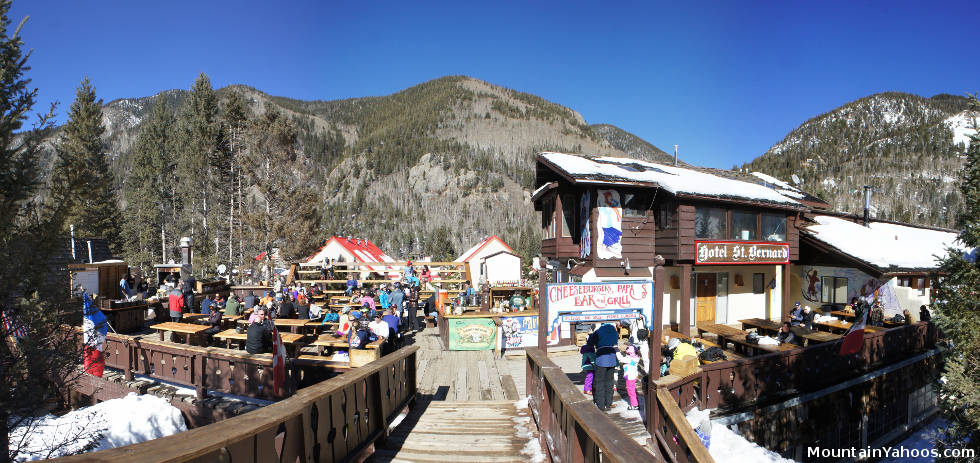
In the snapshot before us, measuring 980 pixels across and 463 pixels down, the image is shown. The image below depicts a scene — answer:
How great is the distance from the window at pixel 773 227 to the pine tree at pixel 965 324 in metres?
9.90

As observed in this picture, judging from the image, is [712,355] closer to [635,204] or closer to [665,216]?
[665,216]

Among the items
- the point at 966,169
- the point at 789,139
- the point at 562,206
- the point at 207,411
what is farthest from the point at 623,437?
the point at 789,139

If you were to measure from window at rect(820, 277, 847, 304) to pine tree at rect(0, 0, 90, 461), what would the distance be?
78.3 ft

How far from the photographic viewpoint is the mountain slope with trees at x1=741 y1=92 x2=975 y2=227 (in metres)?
117

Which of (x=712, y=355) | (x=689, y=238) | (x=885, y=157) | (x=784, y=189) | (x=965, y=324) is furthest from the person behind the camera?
(x=885, y=157)

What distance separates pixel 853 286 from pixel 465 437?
65.8 feet

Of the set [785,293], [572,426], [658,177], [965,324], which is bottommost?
[785,293]

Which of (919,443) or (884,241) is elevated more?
(884,241)

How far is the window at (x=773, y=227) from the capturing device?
57.9 ft

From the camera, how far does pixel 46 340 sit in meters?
4.07

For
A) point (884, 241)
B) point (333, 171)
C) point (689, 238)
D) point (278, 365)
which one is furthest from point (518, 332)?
point (333, 171)

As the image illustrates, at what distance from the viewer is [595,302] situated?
7.36m

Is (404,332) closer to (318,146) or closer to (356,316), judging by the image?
(356,316)

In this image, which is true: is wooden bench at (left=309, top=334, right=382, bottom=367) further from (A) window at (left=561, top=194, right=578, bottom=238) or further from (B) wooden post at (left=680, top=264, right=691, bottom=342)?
(B) wooden post at (left=680, top=264, right=691, bottom=342)
